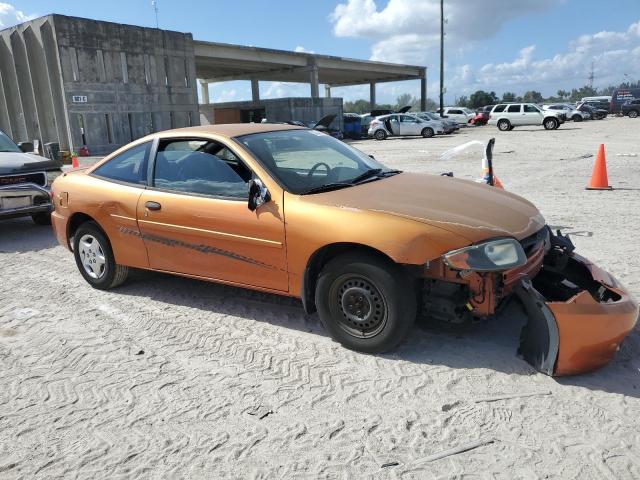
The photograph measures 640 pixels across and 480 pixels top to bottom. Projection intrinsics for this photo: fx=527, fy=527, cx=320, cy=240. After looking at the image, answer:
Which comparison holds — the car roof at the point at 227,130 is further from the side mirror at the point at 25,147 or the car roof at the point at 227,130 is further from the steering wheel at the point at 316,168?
the side mirror at the point at 25,147

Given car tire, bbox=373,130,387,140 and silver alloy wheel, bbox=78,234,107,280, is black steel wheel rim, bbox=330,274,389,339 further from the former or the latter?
car tire, bbox=373,130,387,140

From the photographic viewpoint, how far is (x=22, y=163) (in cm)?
782

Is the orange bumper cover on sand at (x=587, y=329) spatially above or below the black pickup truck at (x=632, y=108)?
below

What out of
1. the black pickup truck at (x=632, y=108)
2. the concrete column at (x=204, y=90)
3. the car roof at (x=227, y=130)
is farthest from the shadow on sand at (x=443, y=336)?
the concrete column at (x=204, y=90)

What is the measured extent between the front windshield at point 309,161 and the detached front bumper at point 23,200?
16.2 ft

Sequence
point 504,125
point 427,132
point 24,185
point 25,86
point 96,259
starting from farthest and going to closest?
point 504,125 < point 427,132 < point 25,86 < point 24,185 < point 96,259

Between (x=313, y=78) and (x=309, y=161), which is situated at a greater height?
(x=313, y=78)

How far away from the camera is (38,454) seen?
274cm

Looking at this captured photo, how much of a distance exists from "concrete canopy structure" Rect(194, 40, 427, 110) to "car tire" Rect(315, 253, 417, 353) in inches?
1499

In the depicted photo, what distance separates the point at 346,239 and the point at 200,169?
5.23 ft

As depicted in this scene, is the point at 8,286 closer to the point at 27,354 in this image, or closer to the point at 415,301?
the point at 27,354

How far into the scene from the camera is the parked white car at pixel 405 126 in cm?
3369

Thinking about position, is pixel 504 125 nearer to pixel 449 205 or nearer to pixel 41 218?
pixel 41 218

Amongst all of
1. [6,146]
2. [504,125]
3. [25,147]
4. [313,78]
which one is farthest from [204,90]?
[6,146]
